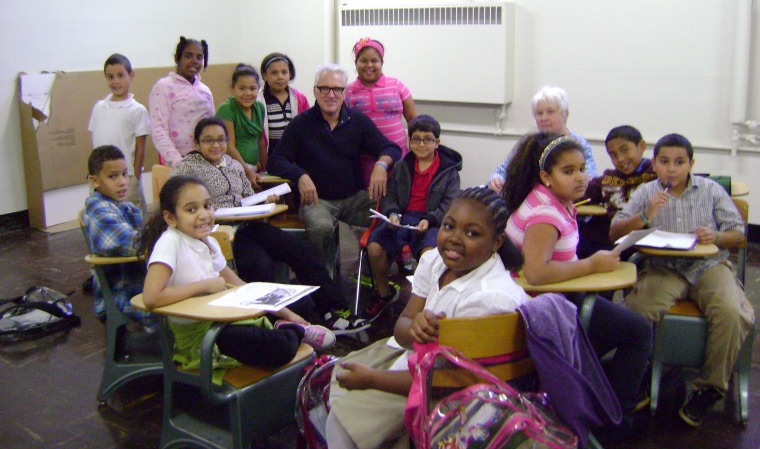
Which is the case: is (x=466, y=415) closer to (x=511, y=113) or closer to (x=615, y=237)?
(x=615, y=237)

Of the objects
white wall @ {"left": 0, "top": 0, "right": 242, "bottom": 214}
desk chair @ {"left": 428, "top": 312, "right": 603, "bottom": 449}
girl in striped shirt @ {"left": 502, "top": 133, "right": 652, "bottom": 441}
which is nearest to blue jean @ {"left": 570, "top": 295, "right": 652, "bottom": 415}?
girl in striped shirt @ {"left": 502, "top": 133, "right": 652, "bottom": 441}

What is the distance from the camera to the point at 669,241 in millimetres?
2889

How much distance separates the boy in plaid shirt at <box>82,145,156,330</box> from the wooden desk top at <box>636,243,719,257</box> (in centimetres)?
196

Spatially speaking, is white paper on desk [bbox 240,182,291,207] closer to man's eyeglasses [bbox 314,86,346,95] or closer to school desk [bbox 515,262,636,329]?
man's eyeglasses [bbox 314,86,346,95]

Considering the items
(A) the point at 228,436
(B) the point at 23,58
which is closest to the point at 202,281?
(A) the point at 228,436

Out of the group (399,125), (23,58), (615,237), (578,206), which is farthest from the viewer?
(23,58)

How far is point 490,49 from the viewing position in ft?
19.4

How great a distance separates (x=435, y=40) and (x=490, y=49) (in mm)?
484

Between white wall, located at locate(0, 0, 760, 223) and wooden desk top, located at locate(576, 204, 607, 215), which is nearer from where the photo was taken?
wooden desk top, located at locate(576, 204, 607, 215)

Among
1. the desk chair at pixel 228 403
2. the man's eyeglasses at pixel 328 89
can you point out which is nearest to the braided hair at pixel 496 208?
the desk chair at pixel 228 403

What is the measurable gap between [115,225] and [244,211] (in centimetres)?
78

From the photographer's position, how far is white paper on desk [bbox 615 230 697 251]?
9.23 feet

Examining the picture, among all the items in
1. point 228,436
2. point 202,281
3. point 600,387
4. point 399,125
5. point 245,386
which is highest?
point 399,125

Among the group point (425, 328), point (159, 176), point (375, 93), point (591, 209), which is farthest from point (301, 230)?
point (425, 328)
